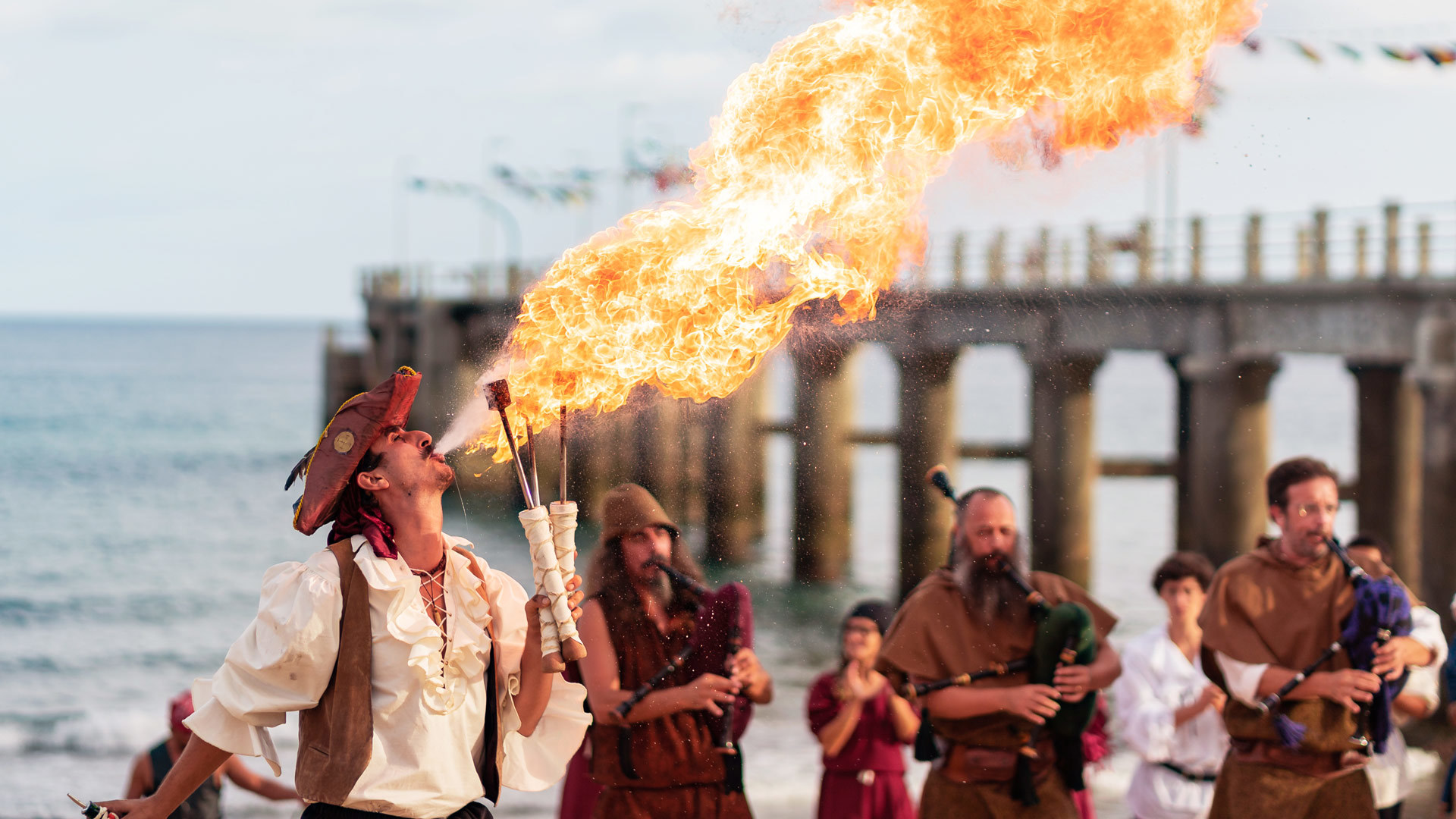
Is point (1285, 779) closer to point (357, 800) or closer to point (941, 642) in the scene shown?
point (941, 642)

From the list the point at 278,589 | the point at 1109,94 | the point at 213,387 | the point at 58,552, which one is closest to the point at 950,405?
the point at 1109,94

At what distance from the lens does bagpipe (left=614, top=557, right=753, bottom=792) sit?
481cm

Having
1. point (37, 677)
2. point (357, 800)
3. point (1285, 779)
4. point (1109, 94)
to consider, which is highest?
point (1109, 94)

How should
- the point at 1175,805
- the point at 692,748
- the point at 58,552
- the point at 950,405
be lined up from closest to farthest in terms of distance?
the point at 692,748, the point at 1175,805, the point at 950,405, the point at 58,552

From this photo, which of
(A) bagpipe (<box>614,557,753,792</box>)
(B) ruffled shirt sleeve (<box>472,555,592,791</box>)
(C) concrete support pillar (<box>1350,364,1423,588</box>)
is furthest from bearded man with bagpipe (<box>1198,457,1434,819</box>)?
(C) concrete support pillar (<box>1350,364,1423,588</box>)

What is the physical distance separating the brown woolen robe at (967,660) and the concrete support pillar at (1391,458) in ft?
35.0

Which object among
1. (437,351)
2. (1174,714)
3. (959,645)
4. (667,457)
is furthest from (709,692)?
(437,351)

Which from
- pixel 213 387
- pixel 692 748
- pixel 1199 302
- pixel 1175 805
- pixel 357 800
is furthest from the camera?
pixel 213 387

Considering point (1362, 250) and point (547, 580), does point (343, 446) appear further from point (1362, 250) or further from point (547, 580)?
point (1362, 250)

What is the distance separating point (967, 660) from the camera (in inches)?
192

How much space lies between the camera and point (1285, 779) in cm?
485

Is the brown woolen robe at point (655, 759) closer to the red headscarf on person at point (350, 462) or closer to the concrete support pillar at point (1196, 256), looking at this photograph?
the red headscarf on person at point (350, 462)

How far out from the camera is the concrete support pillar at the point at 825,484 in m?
21.7

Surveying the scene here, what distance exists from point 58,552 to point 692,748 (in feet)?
114
